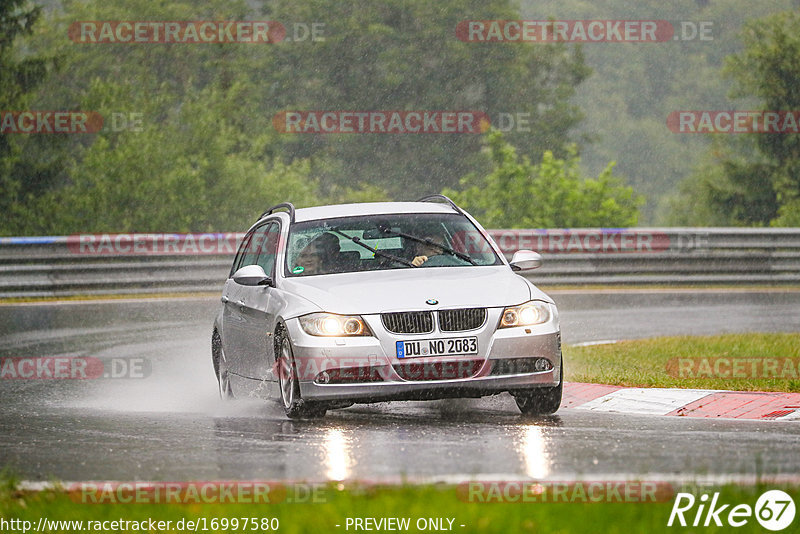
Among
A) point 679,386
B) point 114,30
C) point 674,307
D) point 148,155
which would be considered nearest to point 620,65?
point 114,30

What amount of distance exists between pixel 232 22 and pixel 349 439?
234 ft

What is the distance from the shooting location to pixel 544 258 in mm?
24234

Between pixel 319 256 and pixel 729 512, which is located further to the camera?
pixel 319 256

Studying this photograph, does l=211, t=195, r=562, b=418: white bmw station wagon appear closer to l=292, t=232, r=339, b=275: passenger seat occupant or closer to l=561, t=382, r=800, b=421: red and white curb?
l=292, t=232, r=339, b=275: passenger seat occupant

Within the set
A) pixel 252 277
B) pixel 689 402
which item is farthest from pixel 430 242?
pixel 689 402

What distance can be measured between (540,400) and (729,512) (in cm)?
403

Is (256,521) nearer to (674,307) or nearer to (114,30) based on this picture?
(674,307)

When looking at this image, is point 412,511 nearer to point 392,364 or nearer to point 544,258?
point 392,364

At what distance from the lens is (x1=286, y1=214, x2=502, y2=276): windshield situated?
10.2m

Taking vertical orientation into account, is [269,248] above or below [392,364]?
above

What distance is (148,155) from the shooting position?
4678cm

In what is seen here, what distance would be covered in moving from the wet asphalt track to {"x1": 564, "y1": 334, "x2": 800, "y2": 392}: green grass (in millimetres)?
1794

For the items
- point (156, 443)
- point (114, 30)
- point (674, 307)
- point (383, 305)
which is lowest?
point (674, 307)

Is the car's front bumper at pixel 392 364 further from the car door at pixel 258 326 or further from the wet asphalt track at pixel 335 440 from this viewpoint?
the car door at pixel 258 326
